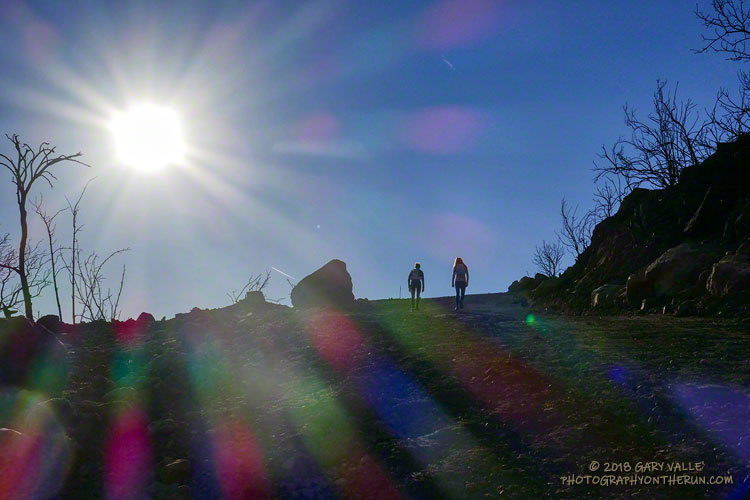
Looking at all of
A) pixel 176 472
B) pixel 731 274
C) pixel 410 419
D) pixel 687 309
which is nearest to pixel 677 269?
pixel 687 309

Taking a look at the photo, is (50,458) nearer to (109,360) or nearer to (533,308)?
(109,360)

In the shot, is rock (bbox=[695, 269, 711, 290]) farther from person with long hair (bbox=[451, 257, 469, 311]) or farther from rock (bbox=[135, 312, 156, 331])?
rock (bbox=[135, 312, 156, 331])

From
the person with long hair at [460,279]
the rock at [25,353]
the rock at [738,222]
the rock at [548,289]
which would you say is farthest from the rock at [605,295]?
the rock at [25,353]

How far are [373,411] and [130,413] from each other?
2959 millimetres

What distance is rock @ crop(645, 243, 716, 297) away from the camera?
12.2 metres

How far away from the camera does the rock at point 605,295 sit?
14053mm

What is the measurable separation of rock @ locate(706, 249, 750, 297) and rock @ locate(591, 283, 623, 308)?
2791mm

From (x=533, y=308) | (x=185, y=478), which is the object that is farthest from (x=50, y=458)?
(x=533, y=308)

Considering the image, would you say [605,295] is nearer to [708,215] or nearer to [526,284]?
[708,215]

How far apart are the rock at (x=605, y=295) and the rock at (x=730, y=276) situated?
279 cm

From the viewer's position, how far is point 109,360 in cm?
1007

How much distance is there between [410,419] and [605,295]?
9.49 meters

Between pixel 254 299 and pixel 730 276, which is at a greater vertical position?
pixel 254 299

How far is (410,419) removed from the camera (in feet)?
21.5
